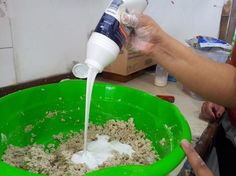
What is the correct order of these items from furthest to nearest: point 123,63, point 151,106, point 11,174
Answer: point 123,63 < point 151,106 < point 11,174

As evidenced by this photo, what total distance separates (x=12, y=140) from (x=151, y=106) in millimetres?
368

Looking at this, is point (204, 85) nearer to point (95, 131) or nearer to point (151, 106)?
point (151, 106)

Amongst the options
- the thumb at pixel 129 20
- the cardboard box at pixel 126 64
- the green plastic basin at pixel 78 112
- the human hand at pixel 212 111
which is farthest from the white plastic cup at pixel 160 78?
the thumb at pixel 129 20

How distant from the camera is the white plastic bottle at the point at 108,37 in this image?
542mm

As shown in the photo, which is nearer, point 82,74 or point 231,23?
point 82,74

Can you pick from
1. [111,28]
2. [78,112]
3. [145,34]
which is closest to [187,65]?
[145,34]

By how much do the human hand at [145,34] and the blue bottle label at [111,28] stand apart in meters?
0.03

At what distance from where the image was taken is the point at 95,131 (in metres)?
0.79

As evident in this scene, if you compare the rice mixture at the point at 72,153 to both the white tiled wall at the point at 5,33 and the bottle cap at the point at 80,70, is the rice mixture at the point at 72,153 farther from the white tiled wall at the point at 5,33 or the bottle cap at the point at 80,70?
the white tiled wall at the point at 5,33

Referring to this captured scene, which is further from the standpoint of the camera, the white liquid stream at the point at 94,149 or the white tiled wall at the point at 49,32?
the white tiled wall at the point at 49,32

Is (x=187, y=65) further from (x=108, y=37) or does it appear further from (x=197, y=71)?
(x=108, y=37)

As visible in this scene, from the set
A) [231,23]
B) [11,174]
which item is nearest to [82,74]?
[11,174]

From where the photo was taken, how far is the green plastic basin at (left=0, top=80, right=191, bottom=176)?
0.65 m

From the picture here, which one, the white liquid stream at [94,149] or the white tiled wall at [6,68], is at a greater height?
the white tiled wall at [6,68]
